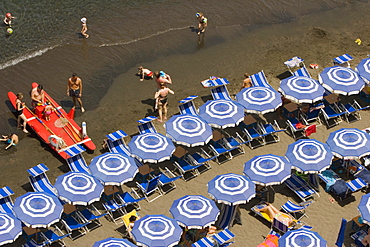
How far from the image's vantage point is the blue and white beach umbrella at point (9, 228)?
16.2m

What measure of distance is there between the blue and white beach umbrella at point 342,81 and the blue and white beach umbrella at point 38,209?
1084 cm

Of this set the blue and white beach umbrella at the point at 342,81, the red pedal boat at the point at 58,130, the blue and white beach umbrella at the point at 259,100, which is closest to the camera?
the red pedal boat at the point at 58,130

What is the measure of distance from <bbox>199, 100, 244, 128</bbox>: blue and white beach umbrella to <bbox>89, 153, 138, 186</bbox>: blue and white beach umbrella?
332 centimetres

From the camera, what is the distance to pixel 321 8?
31.2 metres

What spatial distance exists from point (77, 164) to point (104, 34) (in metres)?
9.70

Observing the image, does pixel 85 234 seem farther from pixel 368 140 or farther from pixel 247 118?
pixel 368 140

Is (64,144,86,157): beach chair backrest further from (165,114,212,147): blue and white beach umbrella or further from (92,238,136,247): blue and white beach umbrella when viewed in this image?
(92,238,136,247): blue and white beach umbrella

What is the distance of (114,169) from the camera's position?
1847 centimetres

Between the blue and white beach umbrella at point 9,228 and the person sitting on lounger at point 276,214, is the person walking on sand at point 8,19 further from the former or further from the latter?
the person sitting on lounger at point 276,214

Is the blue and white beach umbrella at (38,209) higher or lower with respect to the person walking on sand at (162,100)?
lower

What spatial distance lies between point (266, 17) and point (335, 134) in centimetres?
1125

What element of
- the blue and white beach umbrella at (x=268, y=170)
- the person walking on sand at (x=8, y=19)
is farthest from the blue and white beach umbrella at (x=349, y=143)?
the person walking on sand at (x=8, y=19)

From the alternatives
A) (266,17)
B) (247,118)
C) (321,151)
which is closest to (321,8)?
(266,17)

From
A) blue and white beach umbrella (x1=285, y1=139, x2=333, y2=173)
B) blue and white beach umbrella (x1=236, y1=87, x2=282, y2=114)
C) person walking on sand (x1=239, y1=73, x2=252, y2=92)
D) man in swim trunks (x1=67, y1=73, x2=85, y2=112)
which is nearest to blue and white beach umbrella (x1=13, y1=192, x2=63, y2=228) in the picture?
man in swim trunks (x1=67, y1=73, x2=85, y2=112)
